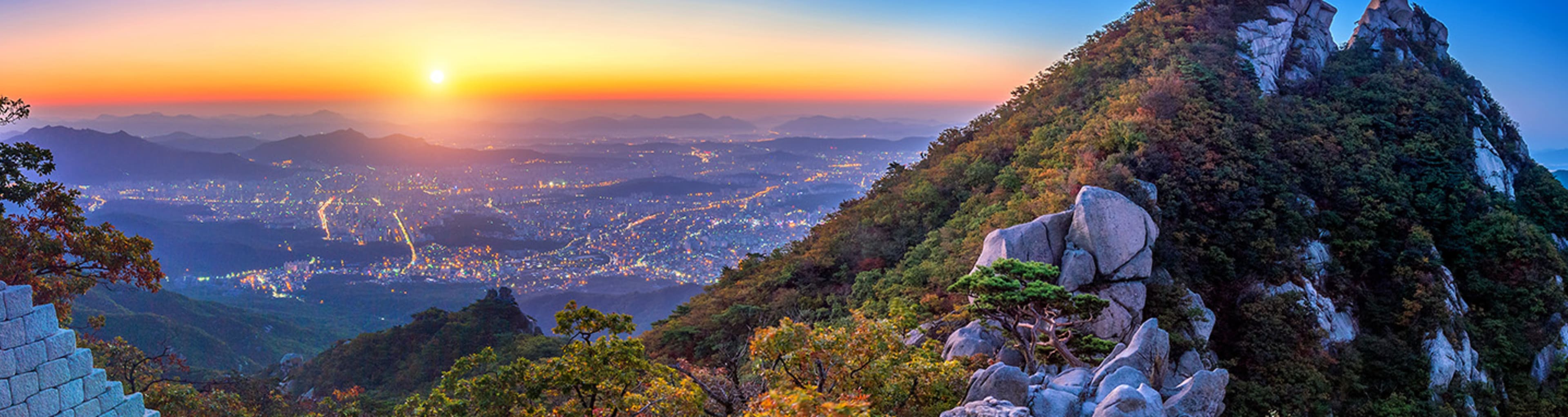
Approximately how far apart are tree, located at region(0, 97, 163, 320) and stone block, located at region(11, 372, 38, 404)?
613cm

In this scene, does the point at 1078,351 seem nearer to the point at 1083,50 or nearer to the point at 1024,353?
the point at 1024,353

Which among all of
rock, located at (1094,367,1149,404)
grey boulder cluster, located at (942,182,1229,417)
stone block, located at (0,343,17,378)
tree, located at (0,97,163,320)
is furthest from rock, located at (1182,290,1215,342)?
tree, located at (0,97,163,320)

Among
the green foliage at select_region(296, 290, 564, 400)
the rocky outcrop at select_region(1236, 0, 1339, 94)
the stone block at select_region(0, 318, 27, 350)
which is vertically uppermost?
the rocky outcrop at select_region(1236, 0, 1339, 94)

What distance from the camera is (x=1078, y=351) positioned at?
40.5 ft

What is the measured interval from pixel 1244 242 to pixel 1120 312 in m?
6.28

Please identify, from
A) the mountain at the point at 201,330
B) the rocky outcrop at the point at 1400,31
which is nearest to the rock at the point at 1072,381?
the rocky outcrop at the point at 1400,31

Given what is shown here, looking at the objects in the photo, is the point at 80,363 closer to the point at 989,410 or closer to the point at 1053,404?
the point at 989,410

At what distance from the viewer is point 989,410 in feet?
26.2

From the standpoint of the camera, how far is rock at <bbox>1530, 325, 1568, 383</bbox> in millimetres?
17344

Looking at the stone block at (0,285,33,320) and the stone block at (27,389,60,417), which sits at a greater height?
the stone block at (0,285,33,320)

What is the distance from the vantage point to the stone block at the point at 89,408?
6789 mm

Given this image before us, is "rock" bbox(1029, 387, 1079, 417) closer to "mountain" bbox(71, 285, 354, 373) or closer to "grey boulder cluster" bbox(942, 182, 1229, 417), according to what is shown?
"grey boulder cluster" bbox(942, 182, 1229, 417)

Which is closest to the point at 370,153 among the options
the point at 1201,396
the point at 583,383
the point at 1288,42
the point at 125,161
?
the point at 125,161

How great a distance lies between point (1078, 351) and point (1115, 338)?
112 centimetres
